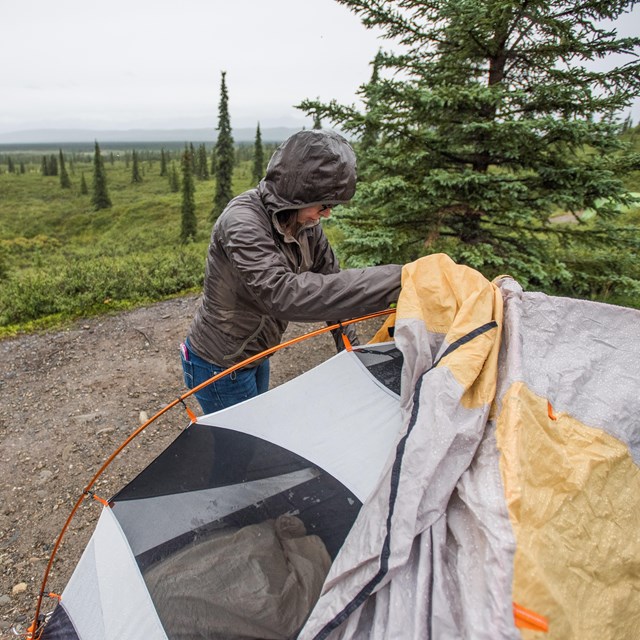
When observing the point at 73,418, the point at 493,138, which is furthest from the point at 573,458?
the point at 73,418

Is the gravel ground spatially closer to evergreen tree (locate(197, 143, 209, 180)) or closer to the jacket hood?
the jacket hood

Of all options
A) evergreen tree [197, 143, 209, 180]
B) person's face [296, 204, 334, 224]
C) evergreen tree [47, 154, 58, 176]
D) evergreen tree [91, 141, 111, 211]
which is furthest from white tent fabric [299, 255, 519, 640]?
evergreen tree [47, 154, 58, 176]

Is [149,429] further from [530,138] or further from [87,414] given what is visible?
[530,138]

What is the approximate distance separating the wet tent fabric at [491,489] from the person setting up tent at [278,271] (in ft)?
0.93

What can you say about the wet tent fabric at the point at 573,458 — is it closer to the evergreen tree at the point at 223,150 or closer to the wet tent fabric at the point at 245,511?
the wet tent fabric at the point at 245,511

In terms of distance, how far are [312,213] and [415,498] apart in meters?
1.34

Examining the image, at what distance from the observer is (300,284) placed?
1.85 m

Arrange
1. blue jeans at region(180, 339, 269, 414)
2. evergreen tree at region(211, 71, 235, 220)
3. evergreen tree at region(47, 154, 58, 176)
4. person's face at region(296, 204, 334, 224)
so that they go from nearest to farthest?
person's face at region(296, 204, 334, 224)
blue jeans at region(180, 339, 269, 414)
evergreen tree at region(211, 71, 235, 220)
evergreen tree at region(47, 154, 58, 176)

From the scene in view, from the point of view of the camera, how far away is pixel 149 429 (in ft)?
15.1

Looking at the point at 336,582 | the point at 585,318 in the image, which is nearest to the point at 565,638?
the point at 336,582

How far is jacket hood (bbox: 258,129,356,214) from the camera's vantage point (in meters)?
1.98

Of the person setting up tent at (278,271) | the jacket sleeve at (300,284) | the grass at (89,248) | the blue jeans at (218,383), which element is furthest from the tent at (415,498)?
the grass at (89,248)

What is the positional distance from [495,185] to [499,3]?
163 centimetres

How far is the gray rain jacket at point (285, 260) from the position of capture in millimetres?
1865
